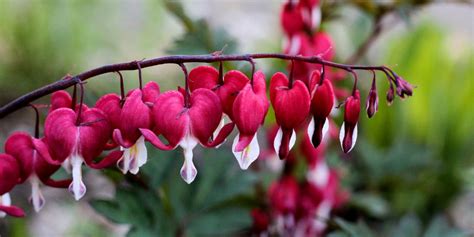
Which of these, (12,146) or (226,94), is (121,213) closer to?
(12,146)

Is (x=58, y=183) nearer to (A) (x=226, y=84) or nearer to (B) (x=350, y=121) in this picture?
(A) (x=226, y=84)

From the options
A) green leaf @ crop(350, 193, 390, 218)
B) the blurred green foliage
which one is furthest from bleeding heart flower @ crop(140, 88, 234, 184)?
green leaf @ crop(350, 193, 390, 218)

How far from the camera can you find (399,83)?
79 cm

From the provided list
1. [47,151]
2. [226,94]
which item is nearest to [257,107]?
[226,94]

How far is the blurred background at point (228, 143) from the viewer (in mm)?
1278

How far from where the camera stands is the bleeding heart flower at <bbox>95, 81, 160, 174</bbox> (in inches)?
32.5

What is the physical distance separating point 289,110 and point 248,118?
0.04 meters

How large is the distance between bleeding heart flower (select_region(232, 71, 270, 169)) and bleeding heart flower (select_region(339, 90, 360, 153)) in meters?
0.08

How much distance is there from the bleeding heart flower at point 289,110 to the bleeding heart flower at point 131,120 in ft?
0.44

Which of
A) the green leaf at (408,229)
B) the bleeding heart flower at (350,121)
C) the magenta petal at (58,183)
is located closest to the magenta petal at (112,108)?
the magenta petal at (58,183)

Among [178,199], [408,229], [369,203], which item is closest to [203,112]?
A: [178,199]

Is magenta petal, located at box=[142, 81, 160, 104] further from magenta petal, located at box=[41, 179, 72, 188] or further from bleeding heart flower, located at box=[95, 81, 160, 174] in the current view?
magenta petal, located at box=[41, 179, 72, 188]

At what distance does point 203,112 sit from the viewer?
0.83 meters

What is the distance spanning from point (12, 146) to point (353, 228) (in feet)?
1.67
